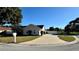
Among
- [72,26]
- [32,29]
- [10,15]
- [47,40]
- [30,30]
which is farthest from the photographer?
[10,15]

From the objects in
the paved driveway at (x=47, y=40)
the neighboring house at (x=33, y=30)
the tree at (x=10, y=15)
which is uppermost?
the tree at (x=10, y=15)

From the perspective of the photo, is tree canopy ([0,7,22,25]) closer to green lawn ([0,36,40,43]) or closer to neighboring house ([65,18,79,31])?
green lawn ([0,36,40,43])

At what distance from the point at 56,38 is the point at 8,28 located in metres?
2.68

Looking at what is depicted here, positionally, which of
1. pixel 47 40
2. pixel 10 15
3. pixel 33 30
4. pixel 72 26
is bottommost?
pixel 47 40

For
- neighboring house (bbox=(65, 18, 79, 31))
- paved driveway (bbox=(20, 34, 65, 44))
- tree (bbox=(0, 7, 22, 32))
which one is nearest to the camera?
neighboring house (bbox=(65, 18, 79, 31))

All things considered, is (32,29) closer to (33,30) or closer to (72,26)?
(33,30)

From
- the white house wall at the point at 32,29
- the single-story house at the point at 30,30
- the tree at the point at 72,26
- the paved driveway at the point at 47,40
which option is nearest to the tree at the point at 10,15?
the single-story house at the point at 30,30

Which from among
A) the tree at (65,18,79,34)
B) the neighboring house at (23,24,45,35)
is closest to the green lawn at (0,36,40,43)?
the neighboring house at (23,24,45,35)

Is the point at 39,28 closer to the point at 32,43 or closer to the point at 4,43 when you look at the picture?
the point at 32,43

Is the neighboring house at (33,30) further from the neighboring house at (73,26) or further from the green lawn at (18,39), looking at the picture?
the neighboring house at (73,26)

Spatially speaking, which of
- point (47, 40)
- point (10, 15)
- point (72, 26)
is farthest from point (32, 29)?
point (10, 15)

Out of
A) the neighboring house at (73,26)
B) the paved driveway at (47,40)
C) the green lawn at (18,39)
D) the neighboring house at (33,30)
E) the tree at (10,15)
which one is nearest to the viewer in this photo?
the neighboring house at (73,26)

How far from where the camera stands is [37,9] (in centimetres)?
949

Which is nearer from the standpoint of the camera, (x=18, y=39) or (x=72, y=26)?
(x=72, y=26)
